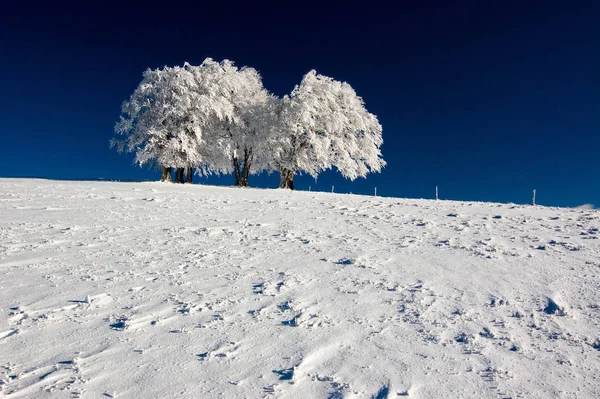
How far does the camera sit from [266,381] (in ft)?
14.4

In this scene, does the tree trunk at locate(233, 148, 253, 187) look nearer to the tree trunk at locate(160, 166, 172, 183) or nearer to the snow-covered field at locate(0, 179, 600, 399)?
the tree trunk at locate(160, 166, 172, 183)

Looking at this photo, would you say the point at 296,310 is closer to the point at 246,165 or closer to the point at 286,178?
the point at 286,178

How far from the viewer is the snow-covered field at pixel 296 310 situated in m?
4.43

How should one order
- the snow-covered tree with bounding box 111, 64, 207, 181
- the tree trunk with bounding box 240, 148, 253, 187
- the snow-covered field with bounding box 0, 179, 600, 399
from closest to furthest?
the snow-covered field with bounding box 0, 179, 600, 399 → the snow-covered tree with bounding box 111, 64, 207, 181 → the tree trunk with bounding box 240, 148, 253, 187

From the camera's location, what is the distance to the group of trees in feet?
97.7

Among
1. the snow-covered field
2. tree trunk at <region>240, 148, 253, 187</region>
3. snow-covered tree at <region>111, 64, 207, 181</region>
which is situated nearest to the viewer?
the snow-covered field

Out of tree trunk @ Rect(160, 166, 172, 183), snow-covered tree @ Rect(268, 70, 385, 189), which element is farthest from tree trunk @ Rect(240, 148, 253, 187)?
tree trunk @ Rect(160, 166, 172, 183)

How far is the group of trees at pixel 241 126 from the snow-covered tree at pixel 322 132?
0.08 metres

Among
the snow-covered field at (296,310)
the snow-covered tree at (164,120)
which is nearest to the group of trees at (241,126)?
the snow-covered tree at (164,120)

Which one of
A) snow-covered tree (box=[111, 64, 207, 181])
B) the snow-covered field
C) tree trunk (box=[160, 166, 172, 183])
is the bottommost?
the snow-covered field

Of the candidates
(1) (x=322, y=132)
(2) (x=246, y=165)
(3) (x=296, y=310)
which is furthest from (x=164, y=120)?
(3) (x=296, y=310)

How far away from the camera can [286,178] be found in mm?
32500

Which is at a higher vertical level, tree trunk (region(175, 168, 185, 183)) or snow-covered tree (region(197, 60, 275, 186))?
snow-covered tree (region(197, 60, 275, 186))

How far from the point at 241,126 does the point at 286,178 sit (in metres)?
5.53
